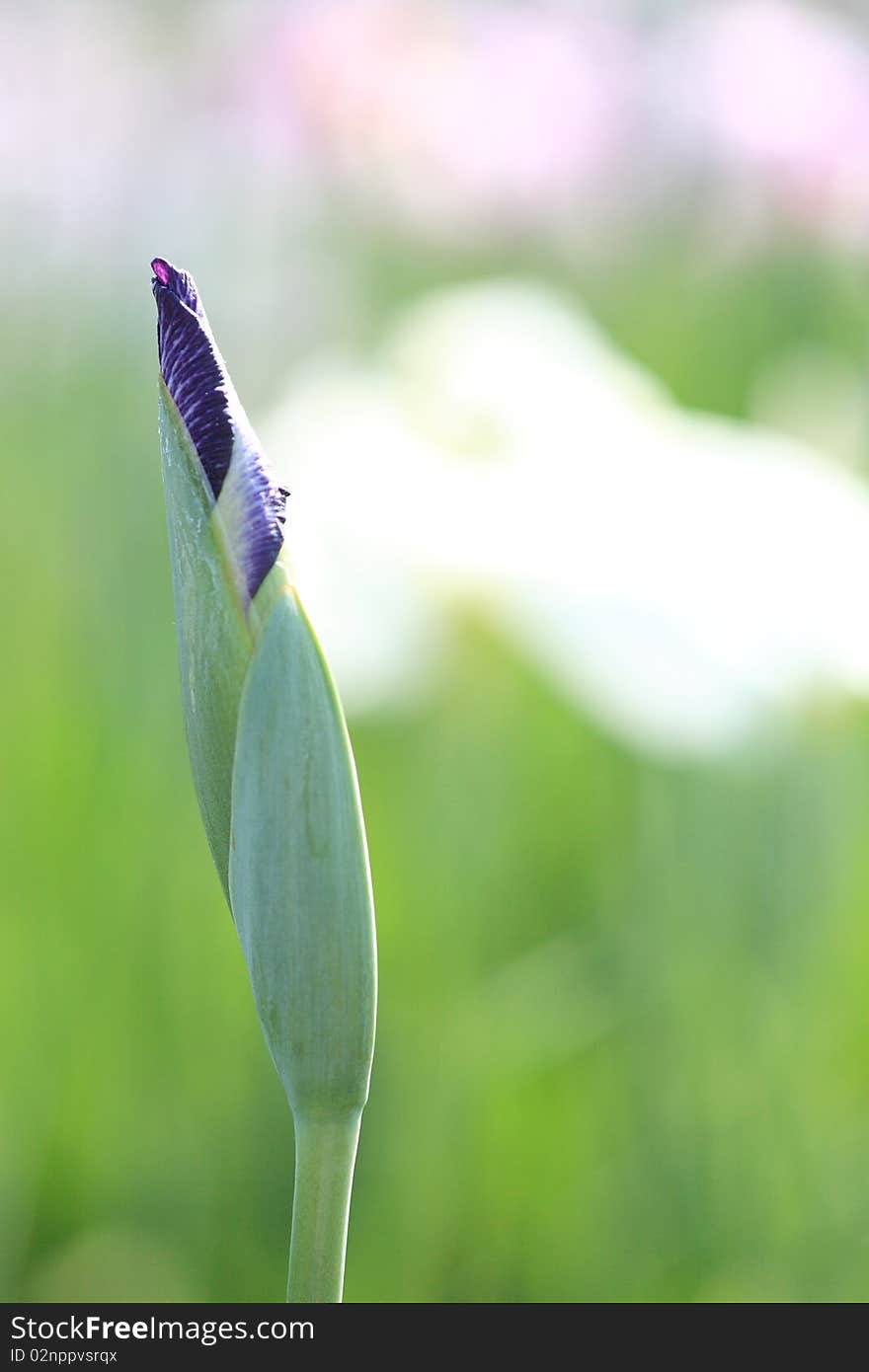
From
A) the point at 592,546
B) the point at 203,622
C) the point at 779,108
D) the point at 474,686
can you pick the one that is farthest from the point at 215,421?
the point at 779,108

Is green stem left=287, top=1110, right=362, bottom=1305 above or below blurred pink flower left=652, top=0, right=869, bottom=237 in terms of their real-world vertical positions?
below

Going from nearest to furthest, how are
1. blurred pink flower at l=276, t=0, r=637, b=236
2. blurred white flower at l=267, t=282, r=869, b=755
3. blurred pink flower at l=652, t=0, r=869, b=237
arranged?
blurred white flower at l=267, t=282, r=869, b=755 → blurred pink flower at l=652, t=0, r=869, b=237 → blurred pink flower at l=276, t=0, r=637, b=236

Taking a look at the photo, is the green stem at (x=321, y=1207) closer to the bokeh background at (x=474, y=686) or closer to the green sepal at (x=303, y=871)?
the green sepal at (x=303, y=871)

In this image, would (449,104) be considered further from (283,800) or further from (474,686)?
(283,800)

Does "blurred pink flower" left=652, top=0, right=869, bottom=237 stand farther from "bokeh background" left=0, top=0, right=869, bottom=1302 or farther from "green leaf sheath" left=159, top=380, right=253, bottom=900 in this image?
"green leaf sheath" left=159, top=380, right=253, bottom=900

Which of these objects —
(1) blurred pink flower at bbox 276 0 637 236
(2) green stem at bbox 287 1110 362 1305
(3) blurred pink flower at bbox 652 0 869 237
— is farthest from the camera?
(1) blurred pink flower at bbox 276 0 637 236

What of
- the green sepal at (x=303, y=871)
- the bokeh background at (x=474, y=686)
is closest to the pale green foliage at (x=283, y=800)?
the green sepal at (x=303, y=871)

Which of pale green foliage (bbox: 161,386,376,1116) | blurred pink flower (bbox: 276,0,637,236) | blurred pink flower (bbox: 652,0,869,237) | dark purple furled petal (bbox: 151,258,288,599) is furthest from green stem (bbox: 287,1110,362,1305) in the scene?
blurred pink flower (bbox: 276,0,637,236)

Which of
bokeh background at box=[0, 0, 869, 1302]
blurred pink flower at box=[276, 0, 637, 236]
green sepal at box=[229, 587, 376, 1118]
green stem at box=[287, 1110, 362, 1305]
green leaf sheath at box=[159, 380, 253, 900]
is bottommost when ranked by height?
green stem at box=[287, 1110, 362, 1305]
